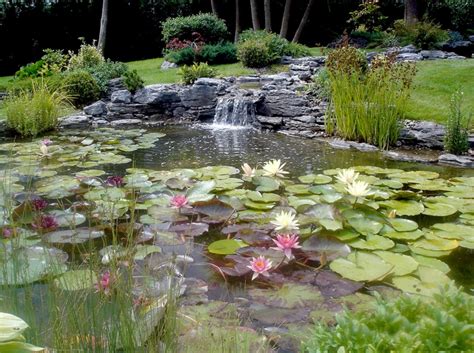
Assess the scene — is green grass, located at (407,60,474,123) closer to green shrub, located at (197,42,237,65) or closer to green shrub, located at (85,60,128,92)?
green shrub, located at (197,42,237,65)

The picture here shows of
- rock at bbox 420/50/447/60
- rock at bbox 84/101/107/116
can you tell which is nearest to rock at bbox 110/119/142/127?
rock at bbox 84/101/107/116

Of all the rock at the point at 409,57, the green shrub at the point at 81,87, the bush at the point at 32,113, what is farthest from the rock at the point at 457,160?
the green shrub at the point at 81,87

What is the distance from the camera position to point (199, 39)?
48.1 ft

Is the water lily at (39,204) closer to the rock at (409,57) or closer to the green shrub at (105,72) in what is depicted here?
the green shrub at (105,72)

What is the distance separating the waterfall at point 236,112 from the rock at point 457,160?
3.91 metres

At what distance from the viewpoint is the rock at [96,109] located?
31.0ft

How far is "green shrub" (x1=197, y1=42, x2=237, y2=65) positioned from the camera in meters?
13.2

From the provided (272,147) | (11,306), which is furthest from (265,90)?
(11,306)

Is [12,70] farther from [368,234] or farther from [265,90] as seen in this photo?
[368,234]

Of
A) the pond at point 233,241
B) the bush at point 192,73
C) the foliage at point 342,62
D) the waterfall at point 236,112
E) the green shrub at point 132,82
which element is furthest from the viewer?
the bush at point 192,73

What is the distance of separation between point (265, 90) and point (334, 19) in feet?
34.2

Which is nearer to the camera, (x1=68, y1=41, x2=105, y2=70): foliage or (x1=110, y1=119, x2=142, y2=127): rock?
(x1=110, y1=119, x2=142, y2=127): rock

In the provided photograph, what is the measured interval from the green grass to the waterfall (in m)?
2.83

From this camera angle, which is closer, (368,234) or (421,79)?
(368,234)
